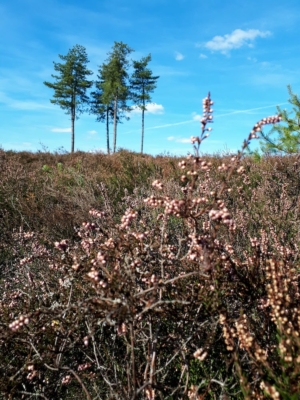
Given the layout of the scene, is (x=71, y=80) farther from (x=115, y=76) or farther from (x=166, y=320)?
(x=166, y=320)

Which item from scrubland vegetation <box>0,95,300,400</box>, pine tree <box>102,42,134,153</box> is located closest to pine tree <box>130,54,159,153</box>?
pine tree <box>102,42,134,153</box>

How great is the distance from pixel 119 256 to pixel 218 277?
0.62 m

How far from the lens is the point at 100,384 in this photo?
9.32 feet

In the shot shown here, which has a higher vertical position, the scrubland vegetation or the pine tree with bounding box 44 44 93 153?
the pine tree with bounding box 44 44 93 153

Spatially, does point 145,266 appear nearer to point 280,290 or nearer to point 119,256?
point 119,256

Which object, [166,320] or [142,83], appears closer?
[166,320]

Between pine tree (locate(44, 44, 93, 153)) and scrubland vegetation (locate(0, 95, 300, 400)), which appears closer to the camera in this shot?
scrubland vegetation (locate(0, 95, 300, 400))

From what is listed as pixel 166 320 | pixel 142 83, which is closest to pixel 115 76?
pixel 142 83

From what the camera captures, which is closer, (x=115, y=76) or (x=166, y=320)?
(x=166, y=320)

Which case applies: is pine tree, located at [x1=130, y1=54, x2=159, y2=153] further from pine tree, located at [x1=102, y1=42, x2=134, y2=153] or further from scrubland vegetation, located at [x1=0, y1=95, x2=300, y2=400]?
scrubland vegetation, located at [x1=0, y1=95, x2=300, y2=400]

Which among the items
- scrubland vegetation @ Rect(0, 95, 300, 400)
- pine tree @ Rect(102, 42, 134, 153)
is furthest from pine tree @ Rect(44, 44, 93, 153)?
scrubland vegetation @ Rect(0, 95, 300, 400)

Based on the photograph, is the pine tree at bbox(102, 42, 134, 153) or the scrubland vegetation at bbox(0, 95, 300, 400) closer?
the scrubland vegetation at bbox(0, 95, 300, 400)

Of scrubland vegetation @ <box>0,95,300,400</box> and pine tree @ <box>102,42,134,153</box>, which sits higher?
pine tree @ <box>102,42,134,153</box>

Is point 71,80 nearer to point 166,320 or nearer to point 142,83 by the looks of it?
point 142,83
